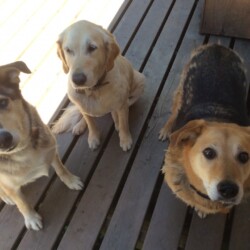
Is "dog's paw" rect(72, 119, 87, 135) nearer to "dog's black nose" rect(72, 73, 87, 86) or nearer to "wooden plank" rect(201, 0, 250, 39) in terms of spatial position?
"dog's black nose" rect(72, 73, 87, 86)

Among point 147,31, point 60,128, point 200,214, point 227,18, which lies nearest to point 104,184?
point 60,128

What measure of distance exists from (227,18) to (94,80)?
6.02 feet

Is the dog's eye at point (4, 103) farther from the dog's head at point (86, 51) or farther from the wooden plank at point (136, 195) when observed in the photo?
the wooden plank at point (136, 195)

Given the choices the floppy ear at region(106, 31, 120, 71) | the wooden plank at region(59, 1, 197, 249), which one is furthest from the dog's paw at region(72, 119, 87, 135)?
the floppy ear at region(106, 31, 120, 71)

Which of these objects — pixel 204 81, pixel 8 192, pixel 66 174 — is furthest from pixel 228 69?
pixel 8 192

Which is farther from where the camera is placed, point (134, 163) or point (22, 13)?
point (22, 13)

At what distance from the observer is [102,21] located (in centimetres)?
398

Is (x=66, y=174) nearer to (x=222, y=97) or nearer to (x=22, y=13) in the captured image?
(x=222, y=97)

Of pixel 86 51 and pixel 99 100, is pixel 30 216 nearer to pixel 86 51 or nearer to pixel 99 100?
pixel 99 100

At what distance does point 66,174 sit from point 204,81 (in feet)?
4.01

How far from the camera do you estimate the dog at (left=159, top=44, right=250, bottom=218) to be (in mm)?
1945

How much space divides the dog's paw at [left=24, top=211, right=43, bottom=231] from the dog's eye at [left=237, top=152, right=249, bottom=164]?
1.49 metres

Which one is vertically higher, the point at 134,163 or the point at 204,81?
the point at 204,81

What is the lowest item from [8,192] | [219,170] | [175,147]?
[8,192]
